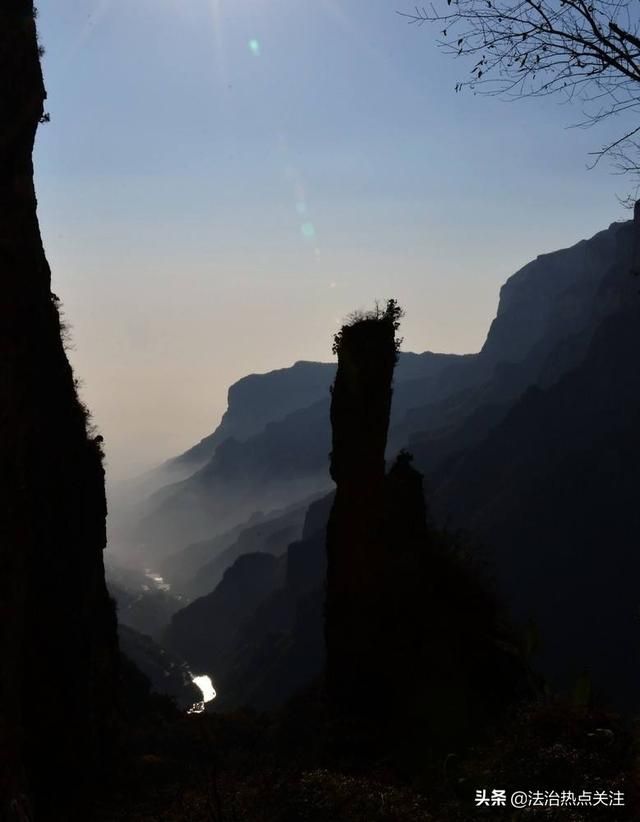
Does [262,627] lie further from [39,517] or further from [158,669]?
[39,517]

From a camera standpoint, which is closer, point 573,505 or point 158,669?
point 573,505

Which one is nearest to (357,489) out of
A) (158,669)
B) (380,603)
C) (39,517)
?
(380,603)

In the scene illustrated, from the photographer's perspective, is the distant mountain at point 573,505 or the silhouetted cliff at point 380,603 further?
the distant mountain at point 573,505

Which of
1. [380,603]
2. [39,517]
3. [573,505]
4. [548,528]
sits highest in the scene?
[39,517]

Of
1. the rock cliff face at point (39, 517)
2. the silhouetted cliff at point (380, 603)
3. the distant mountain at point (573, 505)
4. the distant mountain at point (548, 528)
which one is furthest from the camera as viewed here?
the distant mountain at point (548, 528)

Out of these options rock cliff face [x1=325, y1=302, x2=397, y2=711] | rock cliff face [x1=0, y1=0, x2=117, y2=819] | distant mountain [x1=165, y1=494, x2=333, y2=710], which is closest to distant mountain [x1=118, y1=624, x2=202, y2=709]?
distant mountain [x1=165, y1=494, x2=333, y2=710]

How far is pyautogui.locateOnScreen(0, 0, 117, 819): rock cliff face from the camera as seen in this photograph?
33.2 feet

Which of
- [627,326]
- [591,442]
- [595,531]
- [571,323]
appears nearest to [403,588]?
[595,531]

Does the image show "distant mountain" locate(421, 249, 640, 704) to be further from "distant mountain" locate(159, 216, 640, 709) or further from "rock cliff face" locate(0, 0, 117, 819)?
"rock cliff face" locate(0, 0, 117, 819)

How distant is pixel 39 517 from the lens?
1470 centimetres

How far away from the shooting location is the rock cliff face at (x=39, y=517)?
33.2 feet

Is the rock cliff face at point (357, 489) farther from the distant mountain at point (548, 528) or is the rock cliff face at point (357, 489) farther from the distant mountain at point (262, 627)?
the distant mountain at point (262, 627)

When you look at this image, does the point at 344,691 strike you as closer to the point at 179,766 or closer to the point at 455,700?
the point at 455,700

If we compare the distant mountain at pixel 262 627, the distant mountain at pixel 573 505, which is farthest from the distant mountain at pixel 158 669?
the distant mountain at pixel 573 505
